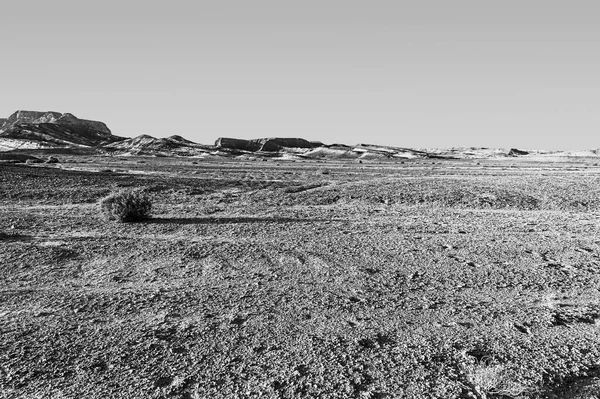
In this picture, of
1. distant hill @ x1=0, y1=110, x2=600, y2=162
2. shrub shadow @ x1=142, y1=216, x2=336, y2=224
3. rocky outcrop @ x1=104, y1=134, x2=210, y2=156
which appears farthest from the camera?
distant hill @ x1=0, y1=110, x2=600, y2=162

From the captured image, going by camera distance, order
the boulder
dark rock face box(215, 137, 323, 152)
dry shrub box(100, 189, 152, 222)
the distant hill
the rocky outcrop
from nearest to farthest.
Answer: dry shrub box(100, 189, 152, 222) → the rocky outcrop → the distant hill → the boulder → dark rock face box(215, 137, 323, 152)

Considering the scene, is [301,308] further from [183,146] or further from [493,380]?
[183,146]

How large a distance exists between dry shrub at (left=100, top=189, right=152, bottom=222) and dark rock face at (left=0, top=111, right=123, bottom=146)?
346 feet

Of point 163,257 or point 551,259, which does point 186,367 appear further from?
point 551,259

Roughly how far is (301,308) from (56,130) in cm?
13705

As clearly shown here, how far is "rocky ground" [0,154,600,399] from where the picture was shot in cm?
464

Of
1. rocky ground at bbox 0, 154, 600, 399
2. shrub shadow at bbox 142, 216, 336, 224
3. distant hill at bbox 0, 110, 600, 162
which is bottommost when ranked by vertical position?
distant hill at bbox 0, 110, 600, 162

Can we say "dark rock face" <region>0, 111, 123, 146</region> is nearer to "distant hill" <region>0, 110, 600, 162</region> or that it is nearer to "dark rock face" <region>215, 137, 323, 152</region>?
"distant hill" <region>0, 110, 600, 162</region>

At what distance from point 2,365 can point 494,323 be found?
5.17m

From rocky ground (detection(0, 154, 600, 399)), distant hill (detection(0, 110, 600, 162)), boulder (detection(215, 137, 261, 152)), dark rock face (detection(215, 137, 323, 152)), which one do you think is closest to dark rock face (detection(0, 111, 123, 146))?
distant hill (detection(0, 110, 600, 162))

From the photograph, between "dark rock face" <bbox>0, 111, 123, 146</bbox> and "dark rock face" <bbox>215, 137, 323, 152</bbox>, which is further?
"dark rock face" <bbox>215, 137, 323, 152</bbox>

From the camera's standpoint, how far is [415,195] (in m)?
18.3

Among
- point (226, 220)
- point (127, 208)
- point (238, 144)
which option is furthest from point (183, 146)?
point (226, 220)

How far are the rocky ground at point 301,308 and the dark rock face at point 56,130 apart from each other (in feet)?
361
